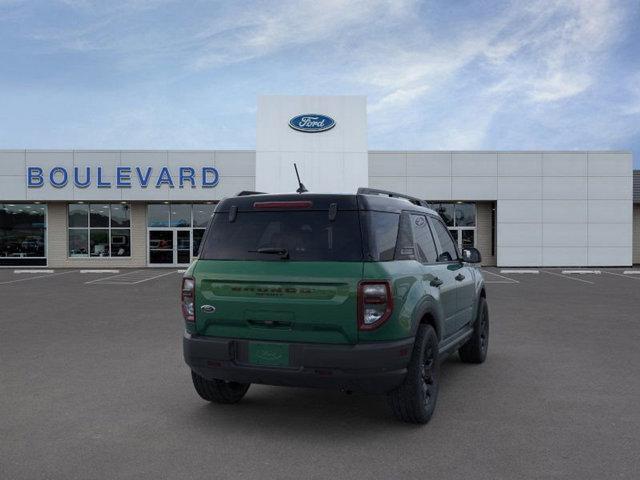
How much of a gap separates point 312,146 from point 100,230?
40.5ft

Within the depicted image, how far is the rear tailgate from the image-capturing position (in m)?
4.08

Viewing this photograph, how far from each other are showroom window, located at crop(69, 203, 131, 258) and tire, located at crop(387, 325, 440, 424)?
26608mm

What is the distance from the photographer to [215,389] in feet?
16.4

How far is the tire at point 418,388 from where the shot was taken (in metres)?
4.38

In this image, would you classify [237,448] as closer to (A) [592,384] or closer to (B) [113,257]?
(A) [592,384]

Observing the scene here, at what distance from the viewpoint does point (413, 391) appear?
4.38 meters

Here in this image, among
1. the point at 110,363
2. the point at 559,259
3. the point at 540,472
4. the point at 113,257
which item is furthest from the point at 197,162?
the point at 540,472

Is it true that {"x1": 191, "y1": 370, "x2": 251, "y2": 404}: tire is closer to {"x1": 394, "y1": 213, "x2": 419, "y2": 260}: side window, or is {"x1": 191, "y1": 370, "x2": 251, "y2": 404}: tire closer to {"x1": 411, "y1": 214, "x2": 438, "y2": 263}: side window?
{"x1": 394, "y1": 213, "x2": 419, "y2": 260}: side window

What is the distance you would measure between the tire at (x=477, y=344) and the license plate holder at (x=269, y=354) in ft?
10.6

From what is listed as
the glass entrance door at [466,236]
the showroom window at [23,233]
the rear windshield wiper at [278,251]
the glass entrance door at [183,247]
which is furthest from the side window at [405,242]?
the showroom window at [23,233]

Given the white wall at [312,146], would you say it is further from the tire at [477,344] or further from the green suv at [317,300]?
the green suv at [317,300]

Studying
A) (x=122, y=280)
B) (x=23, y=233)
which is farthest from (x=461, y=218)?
(x=23, y=233)

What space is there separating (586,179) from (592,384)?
2478 cm

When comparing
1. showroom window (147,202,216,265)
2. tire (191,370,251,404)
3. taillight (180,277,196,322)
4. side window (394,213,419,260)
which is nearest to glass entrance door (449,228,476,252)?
showroom window (147,202,216,265)
